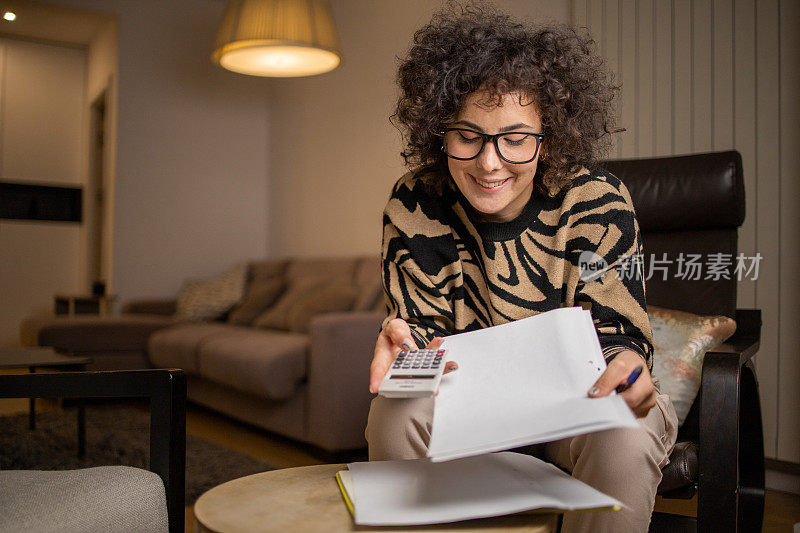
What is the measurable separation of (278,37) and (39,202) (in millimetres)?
3763

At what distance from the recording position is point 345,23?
14.6ft

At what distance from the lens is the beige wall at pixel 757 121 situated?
2.22 metres

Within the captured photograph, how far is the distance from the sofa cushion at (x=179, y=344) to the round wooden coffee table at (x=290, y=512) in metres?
2.80

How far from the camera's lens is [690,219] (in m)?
1.83

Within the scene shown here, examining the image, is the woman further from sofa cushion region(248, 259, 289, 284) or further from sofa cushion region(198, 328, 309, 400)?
sofa cushion region(248, 259, 289, 284)

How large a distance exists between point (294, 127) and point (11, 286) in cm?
290

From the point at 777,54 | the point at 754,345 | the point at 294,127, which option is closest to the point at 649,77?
the point at 777,54

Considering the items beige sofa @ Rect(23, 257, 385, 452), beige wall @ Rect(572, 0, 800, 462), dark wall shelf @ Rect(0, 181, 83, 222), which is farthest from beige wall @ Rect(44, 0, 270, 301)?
beige wall @ Rect(572, 0, 800, 462)

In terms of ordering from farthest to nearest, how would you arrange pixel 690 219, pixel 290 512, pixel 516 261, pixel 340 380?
pixel 340 380
pixel 690 219
pixel 516 261
pixel 290 512

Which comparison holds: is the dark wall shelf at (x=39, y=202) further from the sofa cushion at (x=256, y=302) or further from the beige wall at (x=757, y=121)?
the beige wall at (x=757, y=121)

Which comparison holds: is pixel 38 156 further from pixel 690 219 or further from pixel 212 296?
pixel 690 219

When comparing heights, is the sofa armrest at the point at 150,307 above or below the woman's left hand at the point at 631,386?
below

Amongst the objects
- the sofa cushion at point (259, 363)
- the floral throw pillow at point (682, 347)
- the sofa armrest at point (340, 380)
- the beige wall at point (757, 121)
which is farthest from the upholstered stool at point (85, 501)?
the beige wall at point (757, 121)

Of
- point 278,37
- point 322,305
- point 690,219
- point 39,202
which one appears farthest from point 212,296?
point 690,219
